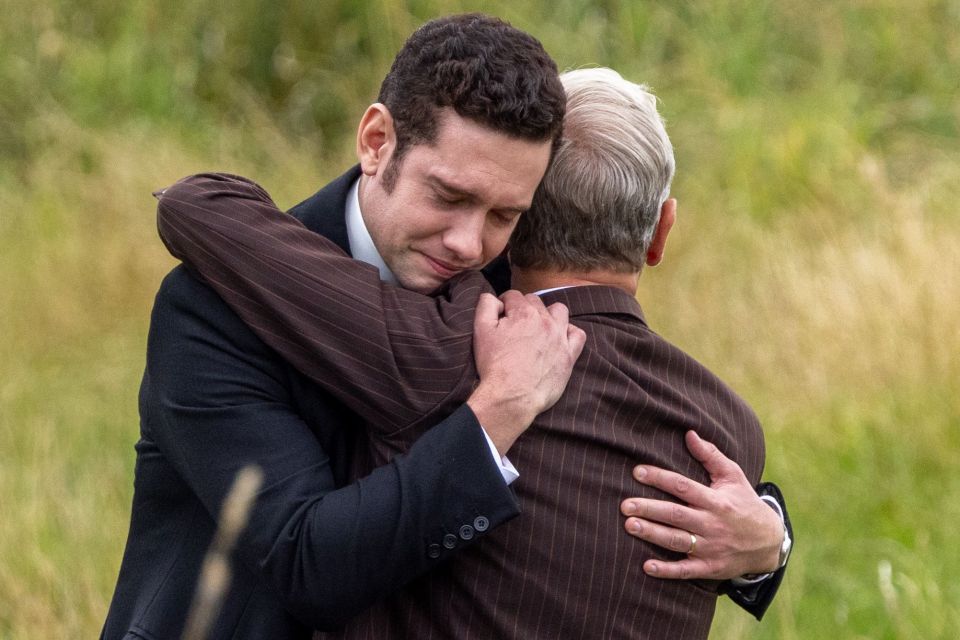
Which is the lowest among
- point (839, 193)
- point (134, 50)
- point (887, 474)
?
point (887, 474)

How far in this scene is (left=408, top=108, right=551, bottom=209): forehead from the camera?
2529 mm

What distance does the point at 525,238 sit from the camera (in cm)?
269

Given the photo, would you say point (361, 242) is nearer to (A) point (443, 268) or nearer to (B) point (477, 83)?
(A) point (443, 268)

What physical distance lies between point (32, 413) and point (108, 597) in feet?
5.68

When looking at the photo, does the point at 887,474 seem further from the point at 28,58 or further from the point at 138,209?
the point at 28,58

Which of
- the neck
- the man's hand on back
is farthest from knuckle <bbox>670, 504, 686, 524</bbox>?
the neck

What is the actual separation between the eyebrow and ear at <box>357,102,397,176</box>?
14 cm

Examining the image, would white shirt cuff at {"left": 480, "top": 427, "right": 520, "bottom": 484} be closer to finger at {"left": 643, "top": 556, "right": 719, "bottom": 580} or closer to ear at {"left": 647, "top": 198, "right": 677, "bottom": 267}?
finger at {"left": 643, "top": 556, "right": 719, "bottom": 580}

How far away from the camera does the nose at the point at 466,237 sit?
257 centimetres

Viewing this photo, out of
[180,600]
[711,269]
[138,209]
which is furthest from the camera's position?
[138,209]

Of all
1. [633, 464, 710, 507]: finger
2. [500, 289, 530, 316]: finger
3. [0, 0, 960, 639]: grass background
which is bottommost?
[0, 0, 960, 639]: grass background

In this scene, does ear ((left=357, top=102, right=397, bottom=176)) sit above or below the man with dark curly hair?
above

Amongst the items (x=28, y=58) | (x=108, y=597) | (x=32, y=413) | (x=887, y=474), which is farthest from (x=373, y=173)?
(x=28, y=58)

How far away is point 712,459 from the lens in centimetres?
259
